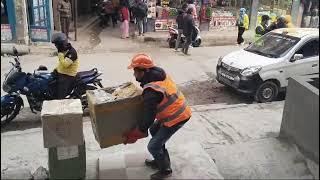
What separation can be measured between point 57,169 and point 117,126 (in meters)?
0.90

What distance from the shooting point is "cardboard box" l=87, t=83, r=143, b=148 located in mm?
5152

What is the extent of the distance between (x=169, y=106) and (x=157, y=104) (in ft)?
0.54

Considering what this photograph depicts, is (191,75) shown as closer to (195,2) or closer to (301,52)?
(301,52)

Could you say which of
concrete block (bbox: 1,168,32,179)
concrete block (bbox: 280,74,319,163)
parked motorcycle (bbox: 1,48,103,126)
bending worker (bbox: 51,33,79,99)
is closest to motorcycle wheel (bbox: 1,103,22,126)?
parked motorcycle (bbox: 1,48,103,126)

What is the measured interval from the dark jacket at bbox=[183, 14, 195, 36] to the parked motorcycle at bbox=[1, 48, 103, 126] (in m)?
6.02

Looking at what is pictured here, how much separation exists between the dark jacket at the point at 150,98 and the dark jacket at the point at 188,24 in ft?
29.3

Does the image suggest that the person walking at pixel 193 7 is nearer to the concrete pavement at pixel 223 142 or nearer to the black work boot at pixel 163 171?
the concrete pavement at pixel 223 142

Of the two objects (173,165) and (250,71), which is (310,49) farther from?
(173,165)

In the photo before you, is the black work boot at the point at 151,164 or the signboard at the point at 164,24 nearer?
the black work boot at the point at 151,164

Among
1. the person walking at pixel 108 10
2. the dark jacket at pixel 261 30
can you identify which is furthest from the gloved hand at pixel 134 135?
the person walking at pixel 108 10

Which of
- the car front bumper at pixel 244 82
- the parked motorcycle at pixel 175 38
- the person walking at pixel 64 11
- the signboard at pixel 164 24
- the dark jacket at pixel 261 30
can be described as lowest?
the car front bumper at pixel 244 82

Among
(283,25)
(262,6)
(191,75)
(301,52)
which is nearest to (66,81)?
(191,75)

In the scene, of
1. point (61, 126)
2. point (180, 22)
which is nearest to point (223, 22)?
point (180, 22)

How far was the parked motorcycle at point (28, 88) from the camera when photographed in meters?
8.04
